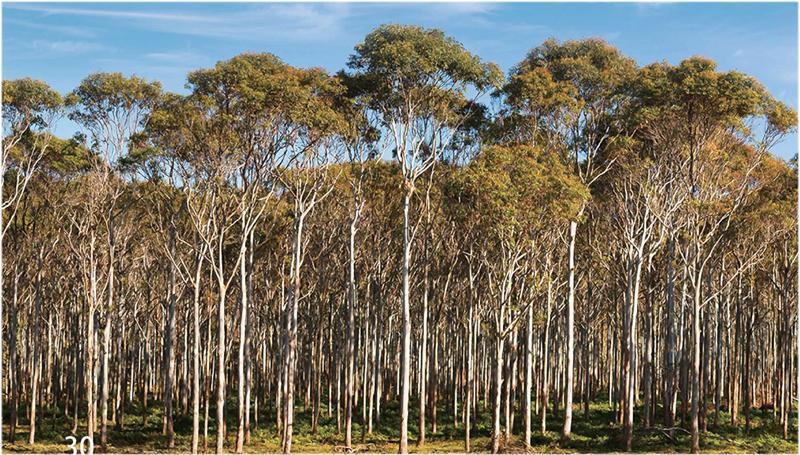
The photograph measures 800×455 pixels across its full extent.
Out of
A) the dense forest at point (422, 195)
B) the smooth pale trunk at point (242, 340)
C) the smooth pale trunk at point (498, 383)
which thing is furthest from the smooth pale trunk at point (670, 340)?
the smooth pale trunk at point (242, 340)

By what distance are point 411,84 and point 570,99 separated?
5.50 m

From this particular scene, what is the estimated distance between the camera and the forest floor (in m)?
26.4

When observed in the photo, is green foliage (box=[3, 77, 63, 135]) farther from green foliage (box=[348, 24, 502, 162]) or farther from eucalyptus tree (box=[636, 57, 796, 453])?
eucalyptus tree (box=[636, 57, 796, 453])

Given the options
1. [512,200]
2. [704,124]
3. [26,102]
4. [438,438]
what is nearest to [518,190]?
[512,200]

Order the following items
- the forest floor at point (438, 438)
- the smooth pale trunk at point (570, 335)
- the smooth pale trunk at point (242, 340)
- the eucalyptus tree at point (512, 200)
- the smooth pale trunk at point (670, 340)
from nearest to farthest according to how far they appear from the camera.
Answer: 1. the smooth pale trunk at point (242, 340)
2. the eucalyptus tree at point (512, 200)
3. the smooth pale trunk at point (570, 335)
4. the smooth pale trunk at point (670, 340)
5. the forest floor at point (438, 438)

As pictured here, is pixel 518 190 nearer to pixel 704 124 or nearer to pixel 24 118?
pixel 704 124

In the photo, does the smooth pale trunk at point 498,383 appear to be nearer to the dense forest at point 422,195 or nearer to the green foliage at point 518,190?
the dense forest at point 422,195

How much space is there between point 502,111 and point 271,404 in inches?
736

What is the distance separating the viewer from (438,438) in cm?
2895

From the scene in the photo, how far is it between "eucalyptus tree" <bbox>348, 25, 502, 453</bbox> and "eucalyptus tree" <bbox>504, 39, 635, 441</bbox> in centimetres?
158

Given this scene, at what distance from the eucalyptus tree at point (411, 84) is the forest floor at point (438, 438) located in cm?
480

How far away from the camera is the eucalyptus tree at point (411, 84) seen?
79.5ft

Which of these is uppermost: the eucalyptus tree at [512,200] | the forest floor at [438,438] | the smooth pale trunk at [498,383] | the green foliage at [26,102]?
the green foliage at [26,102]

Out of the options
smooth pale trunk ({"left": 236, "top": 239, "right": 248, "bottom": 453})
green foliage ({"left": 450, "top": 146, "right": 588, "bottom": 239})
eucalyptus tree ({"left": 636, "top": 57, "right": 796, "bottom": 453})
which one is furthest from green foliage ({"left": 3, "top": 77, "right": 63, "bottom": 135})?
eucalyptus tree ({"left": 636, "top": 57, "right": 796, "bottom": 453})
